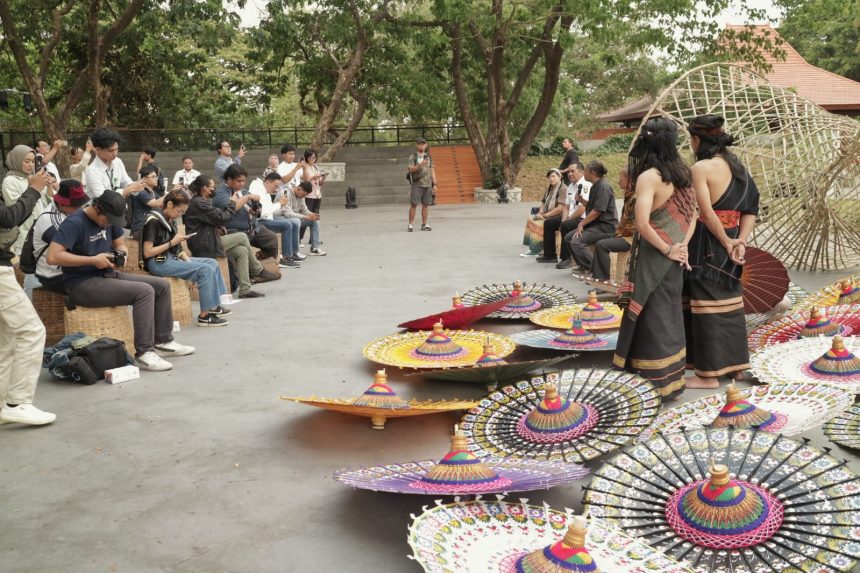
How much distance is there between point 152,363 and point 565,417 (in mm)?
3386

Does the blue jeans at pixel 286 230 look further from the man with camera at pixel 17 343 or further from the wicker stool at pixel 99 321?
the man with camera at pixel 17 343

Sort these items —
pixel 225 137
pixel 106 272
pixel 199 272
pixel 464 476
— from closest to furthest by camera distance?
pixel 464 476 → pixel 106 272 → pixel 199 272 → pixel 225 137

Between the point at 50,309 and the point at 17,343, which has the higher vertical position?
the point at 17,343

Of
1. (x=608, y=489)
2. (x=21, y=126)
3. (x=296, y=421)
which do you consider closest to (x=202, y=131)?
(x=21, y=126)

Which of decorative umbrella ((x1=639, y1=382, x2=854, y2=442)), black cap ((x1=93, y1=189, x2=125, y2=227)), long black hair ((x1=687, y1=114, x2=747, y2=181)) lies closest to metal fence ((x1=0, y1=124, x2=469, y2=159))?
black cap ((x1=93, y1=189, x2=125, y2=227))

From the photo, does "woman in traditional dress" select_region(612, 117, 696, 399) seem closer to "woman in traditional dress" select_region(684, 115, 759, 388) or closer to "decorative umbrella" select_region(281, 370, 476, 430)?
"woman in traditional dress" select_region(684, 115, 759, 388)

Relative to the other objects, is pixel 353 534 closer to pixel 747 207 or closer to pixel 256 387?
pixel 256 387

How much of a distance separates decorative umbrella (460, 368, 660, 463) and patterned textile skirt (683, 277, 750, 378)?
113 centimetres

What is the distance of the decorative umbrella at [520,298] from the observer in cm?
704

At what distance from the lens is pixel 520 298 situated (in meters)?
7.20

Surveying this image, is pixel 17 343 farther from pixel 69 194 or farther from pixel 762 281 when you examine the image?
pixel 762 281

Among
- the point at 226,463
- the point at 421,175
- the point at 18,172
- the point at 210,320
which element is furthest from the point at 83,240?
the point at 421,175

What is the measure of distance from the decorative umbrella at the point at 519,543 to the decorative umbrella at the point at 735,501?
0.14m

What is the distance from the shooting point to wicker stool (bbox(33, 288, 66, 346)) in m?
6.35
